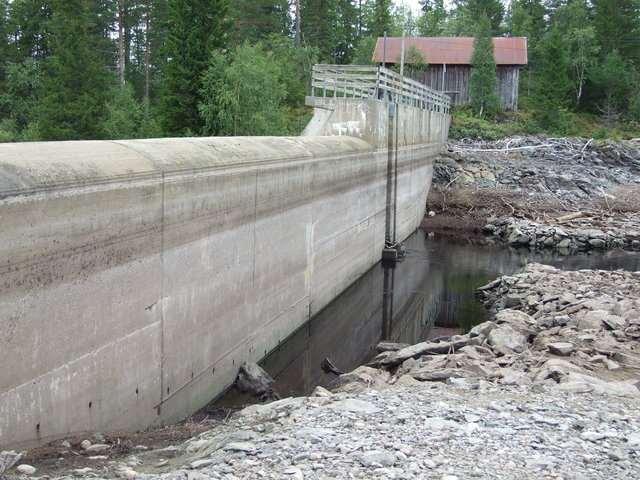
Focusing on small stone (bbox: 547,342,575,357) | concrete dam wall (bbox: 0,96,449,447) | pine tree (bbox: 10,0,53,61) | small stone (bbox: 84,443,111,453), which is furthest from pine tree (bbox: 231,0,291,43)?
small stone (bbox: 84,443,111,453)

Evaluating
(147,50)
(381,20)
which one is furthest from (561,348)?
(381,20)

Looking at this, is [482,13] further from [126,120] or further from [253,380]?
[253,380]

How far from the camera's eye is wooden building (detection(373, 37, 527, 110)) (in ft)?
168

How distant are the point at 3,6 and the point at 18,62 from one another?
3503mm

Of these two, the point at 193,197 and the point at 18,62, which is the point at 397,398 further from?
the point at 18,62

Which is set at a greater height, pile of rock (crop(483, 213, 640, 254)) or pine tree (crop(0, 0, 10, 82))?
pine tree (crop(0, 0, 10, 82))

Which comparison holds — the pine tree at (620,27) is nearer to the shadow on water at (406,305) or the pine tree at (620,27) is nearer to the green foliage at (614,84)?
the green foliage at (614,84)

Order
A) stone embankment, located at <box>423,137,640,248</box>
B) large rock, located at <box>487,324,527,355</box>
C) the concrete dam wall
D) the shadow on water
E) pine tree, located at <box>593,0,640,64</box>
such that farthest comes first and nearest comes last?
pine tree, located at <box>593,0,640,64</box> → stone embankment, located at <box>423,137,640,248</box> → the shadow on water → large rock, located at <box>487,324,527,355</box> → the concrete dam wall

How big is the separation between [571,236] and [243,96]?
14250 millimetres

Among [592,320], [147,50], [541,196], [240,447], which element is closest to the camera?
[240,447]

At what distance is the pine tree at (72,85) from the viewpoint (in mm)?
30062

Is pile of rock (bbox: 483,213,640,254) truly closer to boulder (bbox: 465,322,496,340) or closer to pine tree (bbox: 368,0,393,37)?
boulder (bbox: 465,322,496,340)

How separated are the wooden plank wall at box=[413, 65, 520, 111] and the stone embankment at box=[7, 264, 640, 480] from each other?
4186 centimetres

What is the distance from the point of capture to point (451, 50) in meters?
52.4
